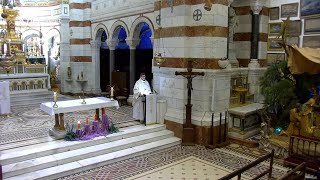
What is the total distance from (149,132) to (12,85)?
26.3 ft

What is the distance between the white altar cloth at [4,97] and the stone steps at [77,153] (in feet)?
13.1

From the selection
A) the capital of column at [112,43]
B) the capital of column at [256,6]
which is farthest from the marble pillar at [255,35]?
the capital of column at [112,43]

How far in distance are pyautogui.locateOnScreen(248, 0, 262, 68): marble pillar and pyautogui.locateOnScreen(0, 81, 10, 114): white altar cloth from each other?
8506mm

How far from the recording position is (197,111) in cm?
860

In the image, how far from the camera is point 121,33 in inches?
559

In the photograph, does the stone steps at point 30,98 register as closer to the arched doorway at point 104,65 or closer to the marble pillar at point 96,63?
the marble pillar at point 96,63

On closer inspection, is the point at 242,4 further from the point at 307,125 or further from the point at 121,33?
the point at 121,33

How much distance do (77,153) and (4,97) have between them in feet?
16.2

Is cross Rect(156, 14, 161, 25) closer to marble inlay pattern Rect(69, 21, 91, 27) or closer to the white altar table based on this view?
the white altar table

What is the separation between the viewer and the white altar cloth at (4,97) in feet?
33.1

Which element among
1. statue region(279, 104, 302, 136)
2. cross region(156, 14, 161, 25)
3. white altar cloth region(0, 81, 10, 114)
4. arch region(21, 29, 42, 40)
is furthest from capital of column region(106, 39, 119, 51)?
statue region(279, 104, 302, 136)

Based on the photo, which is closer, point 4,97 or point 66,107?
point 66,107

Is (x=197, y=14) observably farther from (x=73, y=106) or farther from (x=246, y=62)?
(x=73, y=106)

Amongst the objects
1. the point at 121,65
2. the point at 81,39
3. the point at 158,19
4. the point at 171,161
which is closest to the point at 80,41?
the point at 81,39
